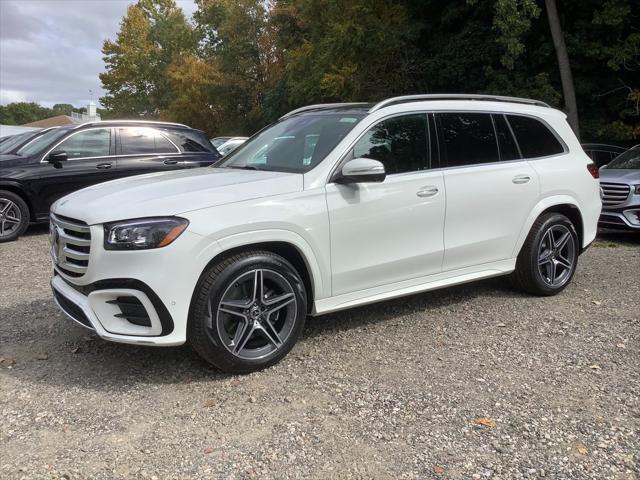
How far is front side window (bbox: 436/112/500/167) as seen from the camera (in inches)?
187

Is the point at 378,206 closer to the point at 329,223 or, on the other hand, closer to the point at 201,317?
the point at 329,223

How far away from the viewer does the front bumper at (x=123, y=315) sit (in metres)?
3.42

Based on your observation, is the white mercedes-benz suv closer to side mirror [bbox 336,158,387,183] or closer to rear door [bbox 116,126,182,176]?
side mirror [bbox 336,158,387,183]

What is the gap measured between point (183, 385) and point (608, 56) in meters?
17.4

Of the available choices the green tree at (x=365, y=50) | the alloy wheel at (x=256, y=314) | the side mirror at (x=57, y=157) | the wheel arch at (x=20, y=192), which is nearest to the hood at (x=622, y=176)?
the alloy wheel at (x=256, y=314)

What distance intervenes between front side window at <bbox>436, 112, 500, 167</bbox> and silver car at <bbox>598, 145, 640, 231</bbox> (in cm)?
489

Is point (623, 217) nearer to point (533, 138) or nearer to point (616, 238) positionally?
point (616, 238)

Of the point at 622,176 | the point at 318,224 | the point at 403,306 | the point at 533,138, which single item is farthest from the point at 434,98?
the point at 622,176

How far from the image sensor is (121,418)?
3281 millimetres

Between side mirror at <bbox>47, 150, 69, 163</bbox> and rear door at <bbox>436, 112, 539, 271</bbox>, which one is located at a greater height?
side mirror at <bbox>47, 150, 69, 163</bbox>

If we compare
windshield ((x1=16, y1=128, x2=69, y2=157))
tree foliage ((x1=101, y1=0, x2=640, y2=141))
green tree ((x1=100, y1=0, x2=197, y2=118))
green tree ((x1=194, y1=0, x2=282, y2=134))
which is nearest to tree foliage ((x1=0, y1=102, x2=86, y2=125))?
green tree ((x1=100, y1=0, x2=197, y2=118))

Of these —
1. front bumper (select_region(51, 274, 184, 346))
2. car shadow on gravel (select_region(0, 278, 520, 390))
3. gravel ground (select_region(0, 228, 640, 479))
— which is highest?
front bumper (select_region(51, 274, 184, 346))

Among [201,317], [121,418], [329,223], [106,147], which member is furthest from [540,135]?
[106,147]

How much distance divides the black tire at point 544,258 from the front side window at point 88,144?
6548mm
